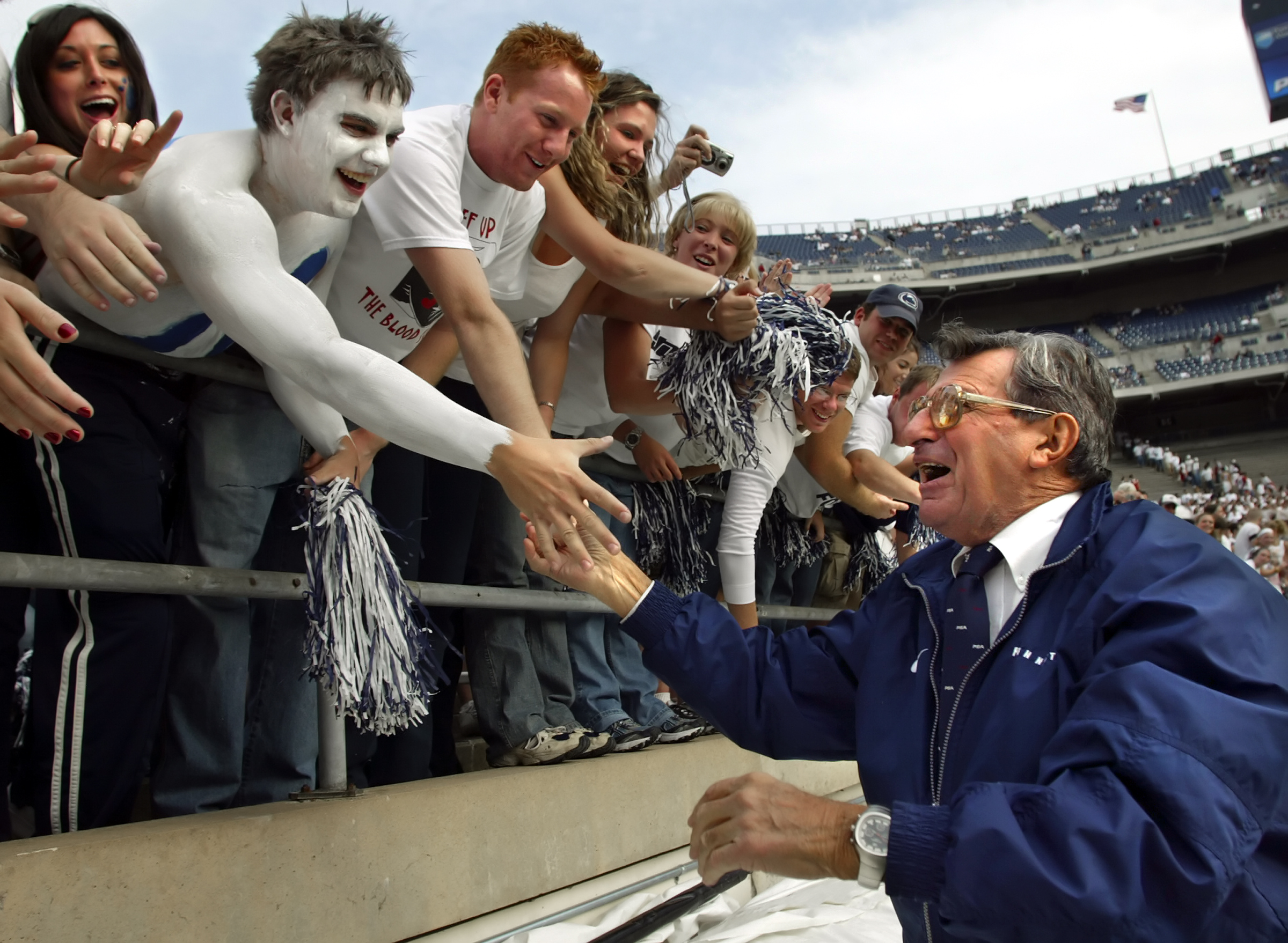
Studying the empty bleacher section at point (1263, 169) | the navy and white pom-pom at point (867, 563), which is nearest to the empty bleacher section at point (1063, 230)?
the empty bleacher section at point (1263, 169)

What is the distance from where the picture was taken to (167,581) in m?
1.65

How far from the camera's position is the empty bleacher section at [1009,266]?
32.0 metres

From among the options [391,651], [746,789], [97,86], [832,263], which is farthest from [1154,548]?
[832,263]

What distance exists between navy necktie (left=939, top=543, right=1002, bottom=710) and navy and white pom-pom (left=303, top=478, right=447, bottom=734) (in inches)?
37.3

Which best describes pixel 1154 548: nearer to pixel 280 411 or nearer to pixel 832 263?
pixel 280 411

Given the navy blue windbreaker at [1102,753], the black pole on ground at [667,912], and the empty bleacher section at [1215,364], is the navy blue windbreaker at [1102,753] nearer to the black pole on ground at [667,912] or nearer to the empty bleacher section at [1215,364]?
the black pole on ground at [667,912]

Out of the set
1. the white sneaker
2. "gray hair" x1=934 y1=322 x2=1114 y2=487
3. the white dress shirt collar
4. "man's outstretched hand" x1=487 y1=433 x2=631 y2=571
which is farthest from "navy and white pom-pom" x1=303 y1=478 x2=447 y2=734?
"gray hair" x1=934 y1=322 x2=1114 y2=487

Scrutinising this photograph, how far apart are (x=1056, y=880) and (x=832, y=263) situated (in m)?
34.1

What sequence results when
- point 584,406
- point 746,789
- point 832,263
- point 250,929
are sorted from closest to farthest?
point 746,789, point 250,929, point 584,406, point 832,263

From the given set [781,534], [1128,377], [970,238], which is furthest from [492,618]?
[970,238]

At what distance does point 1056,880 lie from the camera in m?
1.17

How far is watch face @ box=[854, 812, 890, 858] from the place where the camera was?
1.32 metres

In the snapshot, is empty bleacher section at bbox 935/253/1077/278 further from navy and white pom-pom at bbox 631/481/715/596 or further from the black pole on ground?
the black pole on ground

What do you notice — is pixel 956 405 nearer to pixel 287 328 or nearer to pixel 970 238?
pixel 287 328
